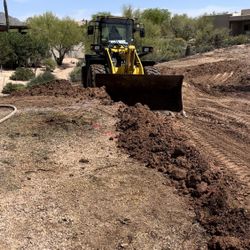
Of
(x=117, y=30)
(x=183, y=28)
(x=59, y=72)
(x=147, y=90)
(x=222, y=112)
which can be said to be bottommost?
(x=59, y=72)

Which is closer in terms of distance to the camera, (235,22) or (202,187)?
(202,187)

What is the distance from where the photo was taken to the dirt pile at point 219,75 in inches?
782

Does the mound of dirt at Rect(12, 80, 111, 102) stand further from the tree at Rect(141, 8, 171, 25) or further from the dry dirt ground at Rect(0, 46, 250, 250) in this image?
the tree at Rect(141, 8, 171, 25)

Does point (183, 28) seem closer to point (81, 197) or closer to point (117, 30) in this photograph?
point (117, 30)

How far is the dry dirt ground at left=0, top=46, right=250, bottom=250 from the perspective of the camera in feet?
19.5

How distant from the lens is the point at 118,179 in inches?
298

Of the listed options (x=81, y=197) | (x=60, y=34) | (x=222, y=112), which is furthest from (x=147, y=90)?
(x=60, y=34)

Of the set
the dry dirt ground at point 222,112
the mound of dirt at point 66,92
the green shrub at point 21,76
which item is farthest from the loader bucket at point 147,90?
the green shrub at point 21,76

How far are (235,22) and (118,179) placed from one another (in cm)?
6428

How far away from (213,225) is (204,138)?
14.7 ft

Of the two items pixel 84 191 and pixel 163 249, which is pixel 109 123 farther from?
pixel 163 249

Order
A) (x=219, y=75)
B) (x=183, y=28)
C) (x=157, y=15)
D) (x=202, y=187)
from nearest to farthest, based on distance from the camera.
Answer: (x=202, y=187) < (x=219, y=75) < (x=183, y=28) < (x=157, y=15)

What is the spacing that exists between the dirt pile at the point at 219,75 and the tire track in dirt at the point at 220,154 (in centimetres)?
834

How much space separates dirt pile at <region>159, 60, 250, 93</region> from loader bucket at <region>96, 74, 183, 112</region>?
6.16 m
